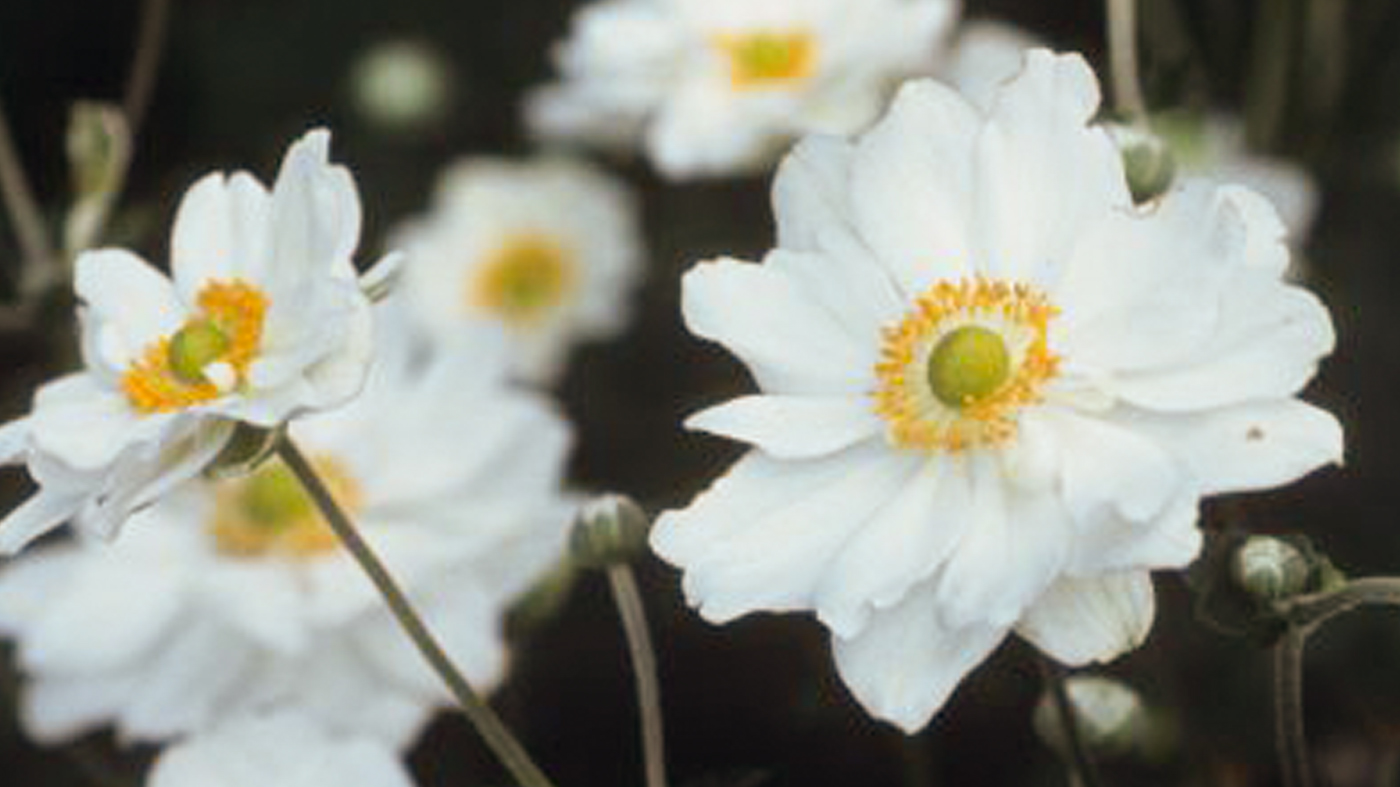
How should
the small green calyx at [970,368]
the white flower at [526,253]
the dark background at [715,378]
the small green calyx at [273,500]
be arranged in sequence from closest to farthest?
the small green calyx at [970,368]
the small green calyx at [273,500]
the dark background at [715,378]
the white flower at [526,253]

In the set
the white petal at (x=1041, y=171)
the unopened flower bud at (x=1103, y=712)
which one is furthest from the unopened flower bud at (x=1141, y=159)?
the unopened flower bud at (x=1103, y=712)

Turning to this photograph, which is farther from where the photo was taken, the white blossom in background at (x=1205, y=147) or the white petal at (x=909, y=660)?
the white blossom in background at (x=1205, y=147)

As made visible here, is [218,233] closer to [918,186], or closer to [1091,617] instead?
[918,186]

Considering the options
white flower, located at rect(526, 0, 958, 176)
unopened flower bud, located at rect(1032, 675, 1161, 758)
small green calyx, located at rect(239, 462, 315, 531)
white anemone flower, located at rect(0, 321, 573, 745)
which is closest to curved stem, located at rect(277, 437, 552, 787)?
unopened flower bud, located at rect(1032, 675, 1161, 758)

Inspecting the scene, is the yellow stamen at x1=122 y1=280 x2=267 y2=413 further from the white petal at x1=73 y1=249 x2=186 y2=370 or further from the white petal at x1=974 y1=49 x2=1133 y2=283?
the white petal at x1=974 y1=49 x2=1133 y2=283

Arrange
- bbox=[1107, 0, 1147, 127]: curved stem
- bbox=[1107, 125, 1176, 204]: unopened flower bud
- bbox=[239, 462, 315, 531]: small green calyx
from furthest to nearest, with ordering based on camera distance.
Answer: bbox=[239, 462, 315, 531]: small green calyx < bbox=[1107, 0, 1147, 127]: curved stem < bbox=[1107, 125, 1176, 204]: unopened flower bud

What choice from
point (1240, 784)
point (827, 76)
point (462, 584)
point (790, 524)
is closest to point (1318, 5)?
point (827, 76)

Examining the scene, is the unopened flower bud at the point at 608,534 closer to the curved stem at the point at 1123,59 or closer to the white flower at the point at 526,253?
the curved stem at the point at 1123,59
